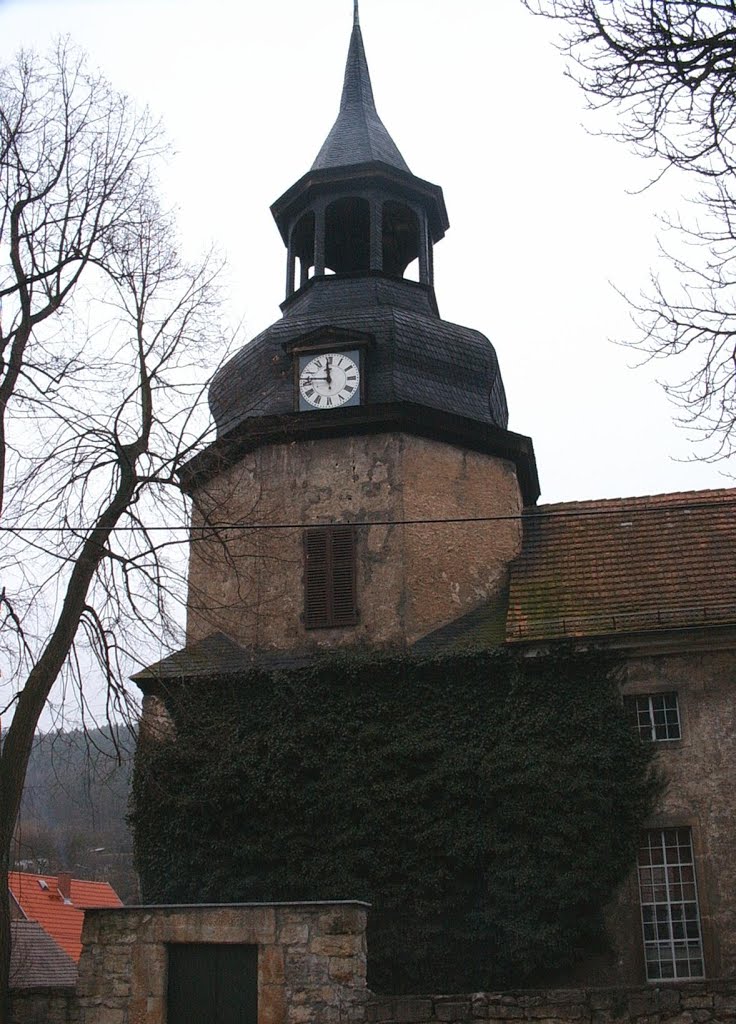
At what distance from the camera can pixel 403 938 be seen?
47.4ft

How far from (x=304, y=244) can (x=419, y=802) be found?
36.9 ft

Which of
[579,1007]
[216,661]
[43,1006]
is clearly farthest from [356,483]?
[579,1007]

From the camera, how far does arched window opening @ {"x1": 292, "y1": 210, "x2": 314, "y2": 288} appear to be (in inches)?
840

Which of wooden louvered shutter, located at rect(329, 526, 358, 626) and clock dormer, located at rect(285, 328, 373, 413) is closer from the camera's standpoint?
wooden louvered shutter, located at rect(329, 526, 358, 626)

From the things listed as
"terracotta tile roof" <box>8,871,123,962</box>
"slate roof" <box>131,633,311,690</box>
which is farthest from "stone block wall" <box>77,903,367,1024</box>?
"terracotta tile roof" <box>8,871,123,962</box>

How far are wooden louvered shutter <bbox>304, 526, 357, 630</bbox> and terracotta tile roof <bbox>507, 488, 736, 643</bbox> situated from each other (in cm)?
232

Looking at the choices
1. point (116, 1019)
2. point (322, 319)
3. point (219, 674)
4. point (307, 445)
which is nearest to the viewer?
point (116, 1019)

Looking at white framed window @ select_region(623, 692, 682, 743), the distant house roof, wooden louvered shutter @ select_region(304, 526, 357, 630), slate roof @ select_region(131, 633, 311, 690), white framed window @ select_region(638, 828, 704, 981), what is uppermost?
wooden louvered shutter @ select_region(304, 526, 357, 630)

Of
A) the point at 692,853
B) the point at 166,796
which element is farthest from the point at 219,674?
the point at 692,853

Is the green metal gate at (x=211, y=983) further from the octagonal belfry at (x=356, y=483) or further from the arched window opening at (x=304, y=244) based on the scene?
the arched window opening at (x=304, y=244)

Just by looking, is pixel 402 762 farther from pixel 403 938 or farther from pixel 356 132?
pixel 356 132

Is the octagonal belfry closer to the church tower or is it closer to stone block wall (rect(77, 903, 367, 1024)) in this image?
the church tower

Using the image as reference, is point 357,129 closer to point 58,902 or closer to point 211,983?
point 211,983

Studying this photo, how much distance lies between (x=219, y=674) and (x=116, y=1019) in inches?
206
